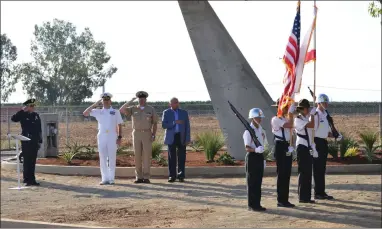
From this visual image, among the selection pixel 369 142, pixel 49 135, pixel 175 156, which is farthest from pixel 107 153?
pixel 369 142

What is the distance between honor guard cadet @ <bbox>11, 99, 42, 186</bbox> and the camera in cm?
1423

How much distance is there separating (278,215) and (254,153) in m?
1.04

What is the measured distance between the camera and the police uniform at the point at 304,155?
11.5 metres

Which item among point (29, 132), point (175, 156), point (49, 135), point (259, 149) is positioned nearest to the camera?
point (259, 149)

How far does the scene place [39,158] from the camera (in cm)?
1886

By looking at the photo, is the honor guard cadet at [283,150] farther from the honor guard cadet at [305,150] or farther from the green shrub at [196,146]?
the green shrub at [196,146]

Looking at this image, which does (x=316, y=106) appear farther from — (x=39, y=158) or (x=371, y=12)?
(x=39, y=158)

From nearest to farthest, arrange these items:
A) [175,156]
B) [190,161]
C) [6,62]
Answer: [175,156], [190,161], [6,62]

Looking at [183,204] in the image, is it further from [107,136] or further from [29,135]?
[29,135]

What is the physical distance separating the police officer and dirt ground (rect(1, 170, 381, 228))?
472mm

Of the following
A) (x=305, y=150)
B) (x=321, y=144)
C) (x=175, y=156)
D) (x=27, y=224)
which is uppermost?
(x=321, y=144)

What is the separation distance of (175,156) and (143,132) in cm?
85

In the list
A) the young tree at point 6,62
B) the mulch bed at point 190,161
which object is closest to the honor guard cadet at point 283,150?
the mulch bed at point 190,161

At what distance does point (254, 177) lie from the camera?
10.8 m
